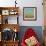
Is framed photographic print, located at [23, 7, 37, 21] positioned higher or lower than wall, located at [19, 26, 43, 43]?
→ higher

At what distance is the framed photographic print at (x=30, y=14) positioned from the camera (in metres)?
5.91

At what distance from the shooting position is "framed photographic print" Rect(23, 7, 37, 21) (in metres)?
5.91

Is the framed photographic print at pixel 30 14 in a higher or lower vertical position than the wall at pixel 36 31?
higher

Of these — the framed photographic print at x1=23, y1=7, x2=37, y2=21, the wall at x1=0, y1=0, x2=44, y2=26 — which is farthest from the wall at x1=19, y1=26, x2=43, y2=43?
the framed photographic print at x1=23, y1=7, x2=37, y2=21

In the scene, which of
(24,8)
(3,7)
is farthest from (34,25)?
(3,7)

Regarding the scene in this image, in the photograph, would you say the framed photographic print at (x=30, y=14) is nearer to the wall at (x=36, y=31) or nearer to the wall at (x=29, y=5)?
the wall at (x=29, y=5)

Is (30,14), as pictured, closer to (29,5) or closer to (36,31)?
(29,5)

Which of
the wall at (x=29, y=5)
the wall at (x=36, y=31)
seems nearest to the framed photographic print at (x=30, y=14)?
the wall at (x=29, y=5)

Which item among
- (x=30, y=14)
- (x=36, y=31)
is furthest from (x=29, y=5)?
(x=36, y=31)

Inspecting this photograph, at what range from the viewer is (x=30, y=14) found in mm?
5926

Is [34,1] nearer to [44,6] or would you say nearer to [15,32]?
[44,6]

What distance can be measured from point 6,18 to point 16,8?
1.72ft

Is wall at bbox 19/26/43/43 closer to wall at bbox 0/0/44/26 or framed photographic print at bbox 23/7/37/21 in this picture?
wall at bbox 0/0/44/26

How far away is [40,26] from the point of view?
19.4 feet
